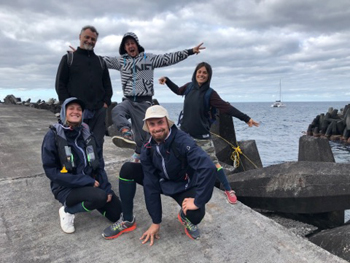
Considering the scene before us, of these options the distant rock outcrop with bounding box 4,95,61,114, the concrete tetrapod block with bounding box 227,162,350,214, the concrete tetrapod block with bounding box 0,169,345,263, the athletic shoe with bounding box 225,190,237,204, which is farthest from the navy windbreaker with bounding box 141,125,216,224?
the distant rock outcrop with bounding box 4,95,61,114

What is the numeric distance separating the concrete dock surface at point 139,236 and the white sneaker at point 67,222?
0.07 meters

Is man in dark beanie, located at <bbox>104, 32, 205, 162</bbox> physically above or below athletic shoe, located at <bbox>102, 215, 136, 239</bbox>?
above

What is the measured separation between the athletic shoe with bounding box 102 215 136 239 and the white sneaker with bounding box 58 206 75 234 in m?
0.37

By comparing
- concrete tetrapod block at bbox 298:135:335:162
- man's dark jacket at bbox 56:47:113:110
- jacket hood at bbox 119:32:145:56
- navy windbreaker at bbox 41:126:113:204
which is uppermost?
jacket hood at bbox 119:32:145:56

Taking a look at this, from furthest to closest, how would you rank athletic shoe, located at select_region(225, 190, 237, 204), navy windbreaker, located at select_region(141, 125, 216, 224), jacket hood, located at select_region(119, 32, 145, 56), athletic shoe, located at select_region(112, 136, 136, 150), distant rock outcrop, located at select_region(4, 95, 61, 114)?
distant rock outcrop, located at select_region(4, 95, 61, 114)
athletic shoe, located at select_region(112, 136, 136, 150)
jacket hood, located at select_region(119, 32, 145, 56)
athletic shoe, located at select_region(225, 190, 237, 204)
navy windbreaker, located at select_region(141, 125, 216, 224)

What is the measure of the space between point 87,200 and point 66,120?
932 millimetres

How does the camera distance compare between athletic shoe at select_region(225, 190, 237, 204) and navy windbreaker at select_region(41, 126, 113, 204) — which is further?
athletic shoe at select_region(225, 190, 237, 204)

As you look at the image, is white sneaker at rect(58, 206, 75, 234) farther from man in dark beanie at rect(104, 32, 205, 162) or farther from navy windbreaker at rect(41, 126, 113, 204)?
man in dark beanie at rect(104, 32, 205, 162)

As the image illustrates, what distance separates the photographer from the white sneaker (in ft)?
11.0

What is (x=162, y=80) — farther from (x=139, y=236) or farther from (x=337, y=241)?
(x=337, y=241)

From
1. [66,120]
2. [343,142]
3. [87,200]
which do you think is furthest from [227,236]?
[343,142]

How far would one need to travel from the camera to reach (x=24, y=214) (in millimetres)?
3725

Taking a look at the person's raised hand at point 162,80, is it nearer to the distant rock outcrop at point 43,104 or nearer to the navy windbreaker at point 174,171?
the navy windbreaker at point 174,171

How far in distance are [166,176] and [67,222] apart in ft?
3.95
